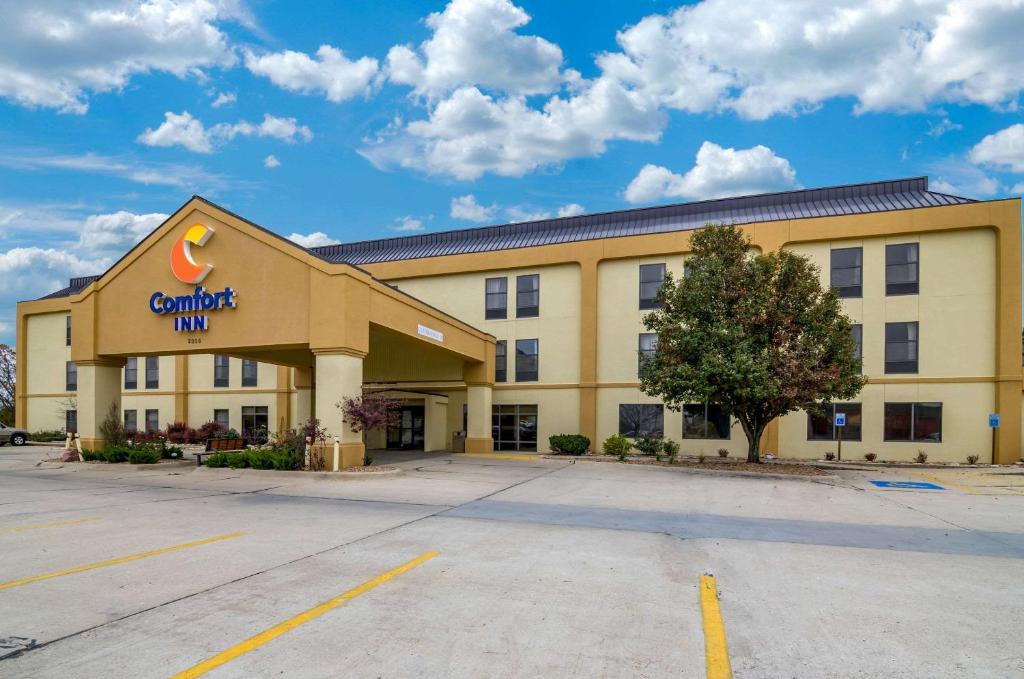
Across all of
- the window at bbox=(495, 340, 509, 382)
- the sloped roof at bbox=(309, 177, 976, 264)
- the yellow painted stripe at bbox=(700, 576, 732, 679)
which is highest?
the sloped roof at bbox=(309, 177, 976, 264)

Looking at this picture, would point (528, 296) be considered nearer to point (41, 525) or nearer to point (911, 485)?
point (911, 485)

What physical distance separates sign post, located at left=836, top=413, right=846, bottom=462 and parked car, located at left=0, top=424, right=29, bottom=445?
142 ft

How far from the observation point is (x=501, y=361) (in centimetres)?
3353

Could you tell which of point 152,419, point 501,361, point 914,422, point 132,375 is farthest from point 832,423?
point 132,375

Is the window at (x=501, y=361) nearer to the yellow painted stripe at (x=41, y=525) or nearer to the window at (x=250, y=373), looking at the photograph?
the window at (x=250, y=373)

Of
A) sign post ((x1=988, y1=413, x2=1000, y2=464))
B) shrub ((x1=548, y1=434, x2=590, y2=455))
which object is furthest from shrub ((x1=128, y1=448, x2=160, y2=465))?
sign post ((x1=988, y1=413, x2=1000, y2=464))

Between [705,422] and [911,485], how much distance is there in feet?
35.6

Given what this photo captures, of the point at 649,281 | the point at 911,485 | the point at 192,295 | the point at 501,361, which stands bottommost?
the point at 911,485

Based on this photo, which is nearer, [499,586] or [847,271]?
[499,586]

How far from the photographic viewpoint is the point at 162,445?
24.7 meters

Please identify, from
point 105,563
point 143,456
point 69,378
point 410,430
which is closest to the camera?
point 105,563

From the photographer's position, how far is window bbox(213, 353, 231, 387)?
3922cm

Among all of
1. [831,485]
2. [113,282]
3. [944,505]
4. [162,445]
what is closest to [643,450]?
[831,485]

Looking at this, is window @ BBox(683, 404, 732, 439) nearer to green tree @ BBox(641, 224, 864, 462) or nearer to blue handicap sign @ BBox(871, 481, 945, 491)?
green tree @ BBox(641, 224, 864, 462)
